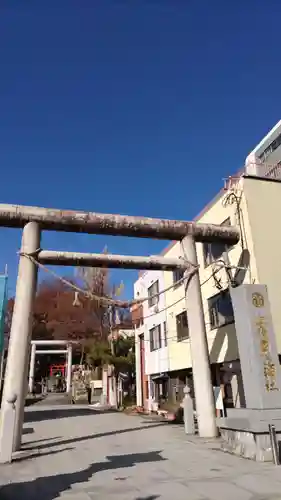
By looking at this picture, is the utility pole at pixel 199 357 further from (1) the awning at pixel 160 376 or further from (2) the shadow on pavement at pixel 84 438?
(1) the awning at pixel 160 376

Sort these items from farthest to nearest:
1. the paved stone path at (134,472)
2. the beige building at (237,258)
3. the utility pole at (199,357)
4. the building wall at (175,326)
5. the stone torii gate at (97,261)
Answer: the building wall at (175,326) → the beige building at (237,258) → the utility pole at (199,357) → the stone torii gate at (97,261) → the paved stone path at (134,472)

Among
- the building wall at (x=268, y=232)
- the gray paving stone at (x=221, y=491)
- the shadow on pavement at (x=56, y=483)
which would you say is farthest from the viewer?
the building wall at (x=268, y=232)

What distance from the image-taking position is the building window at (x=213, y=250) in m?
17.6

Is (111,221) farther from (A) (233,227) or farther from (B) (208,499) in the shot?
(B) (208,499)

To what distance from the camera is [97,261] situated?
14.3 m

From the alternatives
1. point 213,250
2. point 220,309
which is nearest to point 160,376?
point 220,309

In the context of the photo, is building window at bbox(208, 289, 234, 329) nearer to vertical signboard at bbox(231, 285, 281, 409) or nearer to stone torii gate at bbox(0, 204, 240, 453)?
stone torii gate at bbox(0, 204, 240, 453)

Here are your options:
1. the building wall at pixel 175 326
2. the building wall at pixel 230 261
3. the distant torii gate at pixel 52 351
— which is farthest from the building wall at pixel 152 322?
the distant torii gate at pixel 52 351

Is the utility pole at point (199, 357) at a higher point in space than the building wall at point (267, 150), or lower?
lower

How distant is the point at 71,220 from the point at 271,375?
26.6 ft

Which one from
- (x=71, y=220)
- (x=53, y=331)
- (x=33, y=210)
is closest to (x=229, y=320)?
(x=71, y=220)

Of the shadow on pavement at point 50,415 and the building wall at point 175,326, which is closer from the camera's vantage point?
the shadow on pavement at point 50,415

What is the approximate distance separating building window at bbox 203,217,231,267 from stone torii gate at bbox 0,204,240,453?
5.29 ft

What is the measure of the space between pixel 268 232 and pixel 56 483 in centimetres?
1182
